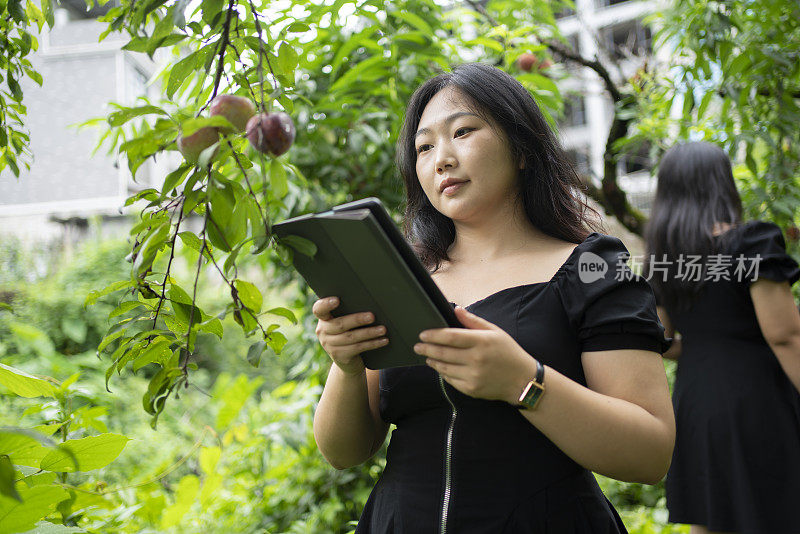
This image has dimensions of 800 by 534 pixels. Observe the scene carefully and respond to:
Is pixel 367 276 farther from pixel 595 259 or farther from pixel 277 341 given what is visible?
pixel 595 259

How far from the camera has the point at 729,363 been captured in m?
1.60

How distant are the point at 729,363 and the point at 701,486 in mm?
313

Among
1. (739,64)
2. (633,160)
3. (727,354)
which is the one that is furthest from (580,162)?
(727,354)

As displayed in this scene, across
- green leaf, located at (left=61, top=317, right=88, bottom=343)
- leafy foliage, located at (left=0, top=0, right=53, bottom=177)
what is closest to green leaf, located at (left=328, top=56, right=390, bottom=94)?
leafy foliage, located at (left=0, top=0, right=53, bottom=177)

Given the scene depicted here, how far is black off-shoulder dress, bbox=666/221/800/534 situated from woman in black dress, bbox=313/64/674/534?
800 millimetres

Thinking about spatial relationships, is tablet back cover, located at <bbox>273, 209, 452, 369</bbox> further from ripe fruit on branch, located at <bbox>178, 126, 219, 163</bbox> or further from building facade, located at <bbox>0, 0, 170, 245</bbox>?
building facade, located at <bbox>0, 0, 170, 245</bbox>

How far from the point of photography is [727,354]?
5.28 ft

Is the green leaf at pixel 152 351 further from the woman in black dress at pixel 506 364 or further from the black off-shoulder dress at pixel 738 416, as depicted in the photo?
the black off-shoulder dress at pixel 738 416

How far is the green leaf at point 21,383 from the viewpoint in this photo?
2.59 feet

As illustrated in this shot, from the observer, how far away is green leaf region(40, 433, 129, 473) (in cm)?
79

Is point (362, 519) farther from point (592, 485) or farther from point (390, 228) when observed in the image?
point (390, 228)

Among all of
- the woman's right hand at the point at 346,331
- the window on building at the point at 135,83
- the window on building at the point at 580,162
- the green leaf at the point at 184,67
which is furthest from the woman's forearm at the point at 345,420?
the window on building at the point at 135,83

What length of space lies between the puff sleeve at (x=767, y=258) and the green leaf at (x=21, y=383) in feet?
4.83

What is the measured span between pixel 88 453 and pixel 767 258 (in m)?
1.45
